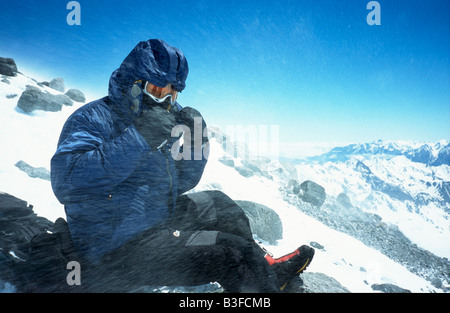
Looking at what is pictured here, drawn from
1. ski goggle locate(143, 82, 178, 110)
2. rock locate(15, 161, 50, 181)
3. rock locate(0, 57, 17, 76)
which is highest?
rock locate(0, 57, 17, 76)

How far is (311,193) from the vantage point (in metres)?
21.9

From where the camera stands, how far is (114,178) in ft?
4.84

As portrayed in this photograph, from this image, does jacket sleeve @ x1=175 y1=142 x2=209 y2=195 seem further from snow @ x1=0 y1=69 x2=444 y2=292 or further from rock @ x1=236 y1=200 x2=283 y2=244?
rock @ x1=236 y1=200 x2=283 y2=244

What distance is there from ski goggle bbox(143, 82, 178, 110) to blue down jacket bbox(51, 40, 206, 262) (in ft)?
0.16

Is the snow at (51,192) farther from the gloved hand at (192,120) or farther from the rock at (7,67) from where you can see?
the gloved hand at (192,120)

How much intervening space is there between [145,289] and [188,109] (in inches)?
63.9

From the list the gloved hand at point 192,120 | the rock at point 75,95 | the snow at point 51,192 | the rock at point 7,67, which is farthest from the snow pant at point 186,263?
the rock at point 75,95

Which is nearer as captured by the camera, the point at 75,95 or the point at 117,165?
the point at 117,165

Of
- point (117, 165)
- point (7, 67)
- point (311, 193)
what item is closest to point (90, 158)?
point (117, 165)

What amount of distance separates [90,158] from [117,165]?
178 mm

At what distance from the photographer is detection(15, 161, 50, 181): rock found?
5.21 metres

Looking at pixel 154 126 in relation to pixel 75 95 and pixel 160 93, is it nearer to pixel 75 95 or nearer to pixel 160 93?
pixel 160 93

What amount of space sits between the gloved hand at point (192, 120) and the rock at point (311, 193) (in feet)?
71.9

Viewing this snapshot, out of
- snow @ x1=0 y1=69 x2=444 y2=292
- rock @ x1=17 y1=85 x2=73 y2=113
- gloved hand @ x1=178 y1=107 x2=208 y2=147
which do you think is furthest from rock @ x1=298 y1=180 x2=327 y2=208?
rock @ x1=17 y1=85 x2=73 y2=113
